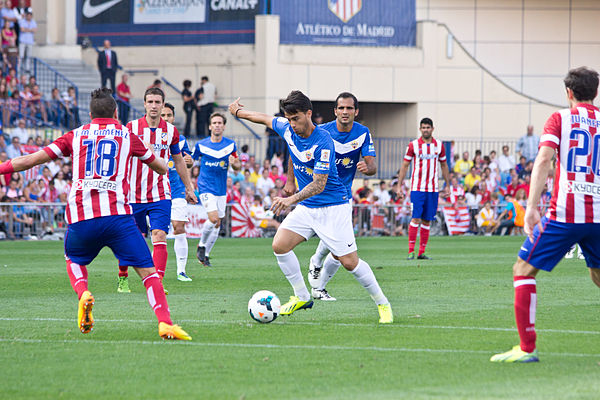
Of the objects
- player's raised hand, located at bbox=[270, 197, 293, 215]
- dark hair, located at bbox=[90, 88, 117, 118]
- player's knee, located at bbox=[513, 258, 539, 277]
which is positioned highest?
dark hair, located at bbox=[90, 88, 117, 118]

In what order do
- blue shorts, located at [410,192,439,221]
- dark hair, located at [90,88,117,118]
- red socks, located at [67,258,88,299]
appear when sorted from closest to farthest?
dark hair, located at [90,88,117,118]
red socks, located at [67,258,88,299]
blue shorts, located at [410,192,439,221]

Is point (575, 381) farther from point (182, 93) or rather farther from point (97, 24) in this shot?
point (97, 24)

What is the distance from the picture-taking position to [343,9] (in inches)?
1414

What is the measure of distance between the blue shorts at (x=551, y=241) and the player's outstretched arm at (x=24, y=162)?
12.8ft

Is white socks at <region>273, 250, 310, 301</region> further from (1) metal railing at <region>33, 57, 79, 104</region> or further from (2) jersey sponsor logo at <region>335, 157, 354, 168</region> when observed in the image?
(1) metal railing at <region>33, 57, 79, 104</region>

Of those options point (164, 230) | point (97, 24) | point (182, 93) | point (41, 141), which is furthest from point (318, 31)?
point (164, 230)

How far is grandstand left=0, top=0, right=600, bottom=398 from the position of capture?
2944cm

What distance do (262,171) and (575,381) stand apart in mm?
23003

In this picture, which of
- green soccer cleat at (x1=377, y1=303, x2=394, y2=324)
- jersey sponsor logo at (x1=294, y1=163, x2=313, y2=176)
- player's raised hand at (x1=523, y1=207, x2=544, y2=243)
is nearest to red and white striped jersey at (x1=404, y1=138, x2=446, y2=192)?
jersey sponsor logo at (x1=294, y1=163, x2=313, y2=176)

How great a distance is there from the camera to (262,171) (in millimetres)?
29516

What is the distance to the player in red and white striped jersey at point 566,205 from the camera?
7426 millimetres

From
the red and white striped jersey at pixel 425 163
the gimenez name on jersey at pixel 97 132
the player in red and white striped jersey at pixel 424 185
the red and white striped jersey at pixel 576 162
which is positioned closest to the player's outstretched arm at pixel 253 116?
the gimenez name on jersey at pixel 97 132

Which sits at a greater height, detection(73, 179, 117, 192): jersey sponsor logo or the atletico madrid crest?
the atletico madrid crest

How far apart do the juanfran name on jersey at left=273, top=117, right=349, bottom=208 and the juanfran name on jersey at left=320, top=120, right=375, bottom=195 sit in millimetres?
1820
